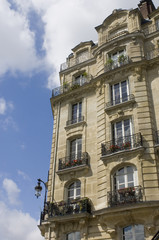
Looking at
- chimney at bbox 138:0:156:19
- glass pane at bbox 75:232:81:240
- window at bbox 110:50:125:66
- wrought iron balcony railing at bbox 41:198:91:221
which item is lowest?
glass pane at bbox 75:232:81:240

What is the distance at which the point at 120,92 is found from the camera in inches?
773

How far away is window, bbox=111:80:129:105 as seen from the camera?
19.2 meters

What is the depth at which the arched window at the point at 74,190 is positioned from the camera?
17584 millimetres

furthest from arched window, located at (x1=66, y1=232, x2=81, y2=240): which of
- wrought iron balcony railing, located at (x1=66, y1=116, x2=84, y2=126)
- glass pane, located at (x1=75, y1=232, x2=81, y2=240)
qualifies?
wrought iron balcony railing, located at (x1=66, y1=116, x2=84, y2=126)

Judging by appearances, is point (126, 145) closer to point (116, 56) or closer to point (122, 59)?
point (122, 59)

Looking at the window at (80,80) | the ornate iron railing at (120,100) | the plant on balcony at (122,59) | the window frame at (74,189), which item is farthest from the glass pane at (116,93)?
the window frame at (74,189)

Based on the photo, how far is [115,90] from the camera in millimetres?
20094

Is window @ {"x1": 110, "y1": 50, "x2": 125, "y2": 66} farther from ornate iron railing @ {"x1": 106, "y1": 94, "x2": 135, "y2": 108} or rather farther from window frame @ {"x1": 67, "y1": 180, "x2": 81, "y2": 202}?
window frame @ {"x1": 67, "y1": 180, "x2": 81, "y2": 202}

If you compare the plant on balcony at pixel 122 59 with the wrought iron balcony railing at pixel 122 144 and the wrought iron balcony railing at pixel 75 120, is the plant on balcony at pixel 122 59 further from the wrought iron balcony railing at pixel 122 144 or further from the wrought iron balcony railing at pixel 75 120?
the wrought iron balcony railing at pixel 122 144

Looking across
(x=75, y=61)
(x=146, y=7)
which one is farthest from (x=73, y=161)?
(x=146, y=7)

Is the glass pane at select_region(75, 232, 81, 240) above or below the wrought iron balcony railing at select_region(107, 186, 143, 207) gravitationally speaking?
below

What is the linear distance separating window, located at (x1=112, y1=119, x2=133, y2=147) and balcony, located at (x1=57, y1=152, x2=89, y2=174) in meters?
2.22

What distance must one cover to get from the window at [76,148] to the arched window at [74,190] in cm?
175

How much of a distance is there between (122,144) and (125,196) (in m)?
3.19
